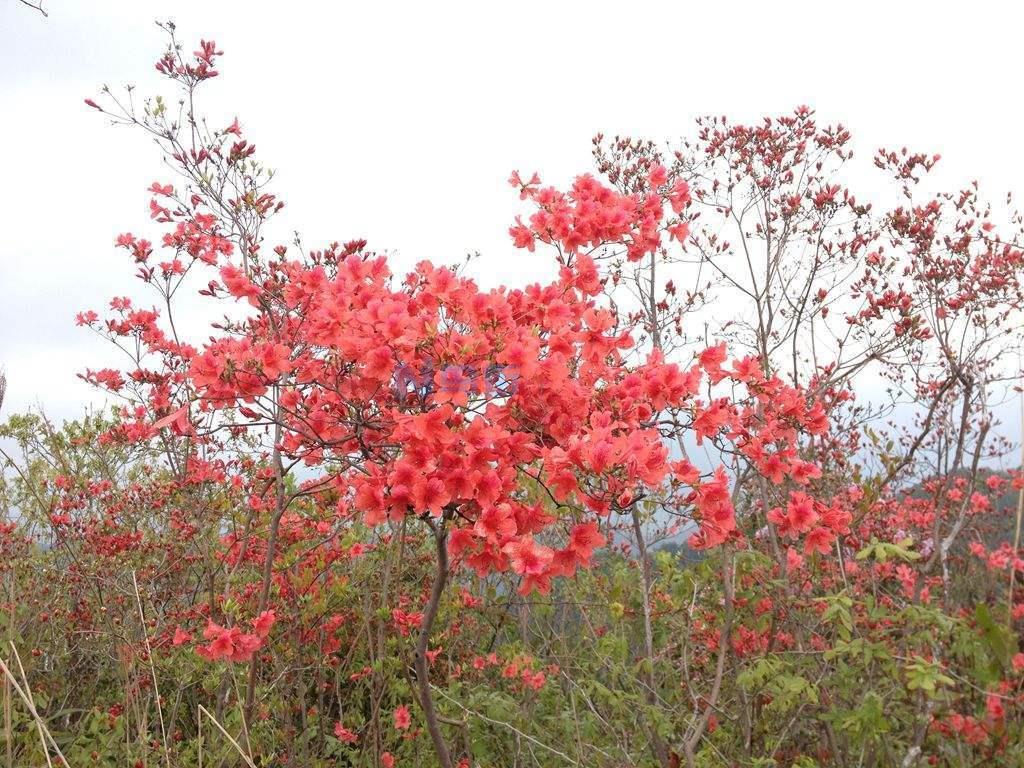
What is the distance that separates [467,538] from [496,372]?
46 centimetres

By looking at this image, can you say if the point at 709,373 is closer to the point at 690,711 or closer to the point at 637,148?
the point at 690,711

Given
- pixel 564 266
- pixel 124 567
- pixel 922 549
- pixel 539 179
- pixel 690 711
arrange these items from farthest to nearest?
pixel 922 549 → pixel 124 567 → pixel 690 711 → pixel 539 179 → pixel 564 266

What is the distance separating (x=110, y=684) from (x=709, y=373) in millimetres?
4909

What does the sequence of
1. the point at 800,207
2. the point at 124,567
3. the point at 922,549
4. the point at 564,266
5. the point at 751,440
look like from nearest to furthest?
the point at 751,440
the point at 564,266
the point at 124,567
the point at 800,207
the point at 922,549

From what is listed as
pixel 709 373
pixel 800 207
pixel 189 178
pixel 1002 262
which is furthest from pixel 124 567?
pixel 1002 262

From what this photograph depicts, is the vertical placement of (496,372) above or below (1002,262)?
below

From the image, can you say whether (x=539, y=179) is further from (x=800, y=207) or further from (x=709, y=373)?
(x=800, y=207)

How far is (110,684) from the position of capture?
5246 mm

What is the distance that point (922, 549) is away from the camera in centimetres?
546

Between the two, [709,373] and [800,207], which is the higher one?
[800,207]

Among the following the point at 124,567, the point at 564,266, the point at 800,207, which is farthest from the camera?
the point at 800,207

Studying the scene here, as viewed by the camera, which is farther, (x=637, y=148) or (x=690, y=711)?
(x=637, y=148)

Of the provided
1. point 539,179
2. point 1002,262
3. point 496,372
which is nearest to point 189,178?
point 539,179

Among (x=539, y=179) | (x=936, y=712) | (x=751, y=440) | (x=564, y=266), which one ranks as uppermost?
(x=539, y=179)
